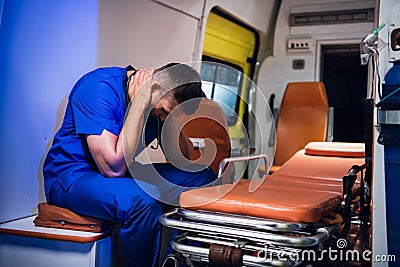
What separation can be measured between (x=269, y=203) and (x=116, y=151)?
0.83 m

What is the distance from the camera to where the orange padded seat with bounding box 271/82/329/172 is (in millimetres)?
5188

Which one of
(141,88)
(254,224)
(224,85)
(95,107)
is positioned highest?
(224,85)

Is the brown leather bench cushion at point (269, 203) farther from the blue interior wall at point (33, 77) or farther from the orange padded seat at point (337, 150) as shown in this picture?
the orange padded seat at point (337, 150)

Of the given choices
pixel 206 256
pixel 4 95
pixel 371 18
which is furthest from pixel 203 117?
pixel 371 18

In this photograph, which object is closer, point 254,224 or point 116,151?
point 254,224

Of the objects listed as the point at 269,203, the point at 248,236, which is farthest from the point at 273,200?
the point at 248,236

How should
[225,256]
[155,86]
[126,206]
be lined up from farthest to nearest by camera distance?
[155,86], [126,206], [225,256]

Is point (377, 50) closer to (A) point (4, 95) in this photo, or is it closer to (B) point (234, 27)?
(A) point (4, 95)

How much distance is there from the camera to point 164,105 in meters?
2.48

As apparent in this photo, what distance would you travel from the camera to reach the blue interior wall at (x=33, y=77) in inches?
97.0

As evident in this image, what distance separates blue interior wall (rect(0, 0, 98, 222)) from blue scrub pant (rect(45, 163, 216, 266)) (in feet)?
1.24

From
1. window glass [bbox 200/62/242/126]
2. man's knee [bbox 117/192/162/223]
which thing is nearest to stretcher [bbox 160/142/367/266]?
man's knee [bbox 117/192/162/223]

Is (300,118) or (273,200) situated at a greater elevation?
(300,118)

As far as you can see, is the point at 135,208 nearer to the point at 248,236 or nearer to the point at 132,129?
the point at 132,129
